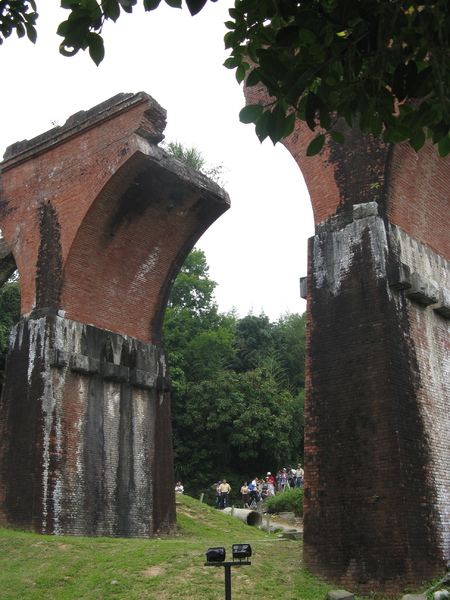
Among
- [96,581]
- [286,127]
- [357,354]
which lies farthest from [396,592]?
[286,127]

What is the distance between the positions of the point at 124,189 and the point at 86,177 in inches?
31.3

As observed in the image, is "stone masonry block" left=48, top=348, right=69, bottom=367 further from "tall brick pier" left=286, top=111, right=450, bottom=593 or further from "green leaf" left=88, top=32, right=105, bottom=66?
"green leaf" left=88, top=32, right=105, bottom=66

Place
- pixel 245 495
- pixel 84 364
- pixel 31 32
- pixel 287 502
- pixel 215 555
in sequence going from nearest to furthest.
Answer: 1. pixel 31 32
2. pixel 215 555
3. pixel 84 364
4. pixel 287 502
5. pixel 245 495

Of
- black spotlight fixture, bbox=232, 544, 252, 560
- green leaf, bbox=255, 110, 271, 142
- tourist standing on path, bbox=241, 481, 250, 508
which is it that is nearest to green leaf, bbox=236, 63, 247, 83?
green leaf, bbox=255, 110, 271, 142

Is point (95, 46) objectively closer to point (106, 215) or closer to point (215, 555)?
point (215, 555)

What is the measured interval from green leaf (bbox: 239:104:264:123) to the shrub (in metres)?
15.4

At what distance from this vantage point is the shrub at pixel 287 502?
716 inches

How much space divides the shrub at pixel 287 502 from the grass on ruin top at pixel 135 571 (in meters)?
7.42

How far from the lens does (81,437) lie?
12.5 m

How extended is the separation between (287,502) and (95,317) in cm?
806

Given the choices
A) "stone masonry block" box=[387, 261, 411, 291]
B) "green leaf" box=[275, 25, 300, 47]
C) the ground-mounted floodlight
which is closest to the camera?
"green leaf" box=[275, 25, 300, 47]

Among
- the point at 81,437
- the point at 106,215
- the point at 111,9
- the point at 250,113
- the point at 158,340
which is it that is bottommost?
the point at 81,437

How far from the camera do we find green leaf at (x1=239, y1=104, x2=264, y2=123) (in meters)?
4.01

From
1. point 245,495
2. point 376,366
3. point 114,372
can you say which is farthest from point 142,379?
point 245,495
